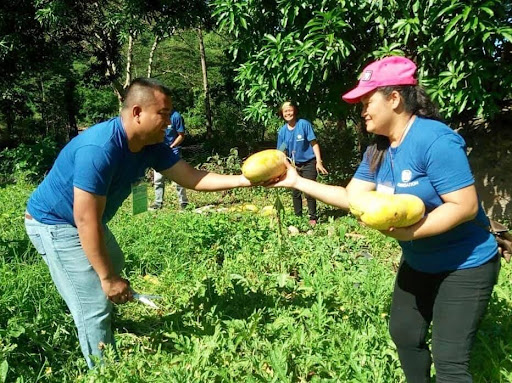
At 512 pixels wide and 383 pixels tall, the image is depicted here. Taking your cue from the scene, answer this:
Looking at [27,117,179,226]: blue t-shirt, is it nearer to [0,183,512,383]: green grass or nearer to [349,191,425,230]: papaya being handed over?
[0,183,512,383]: green grass

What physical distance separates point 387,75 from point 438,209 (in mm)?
592

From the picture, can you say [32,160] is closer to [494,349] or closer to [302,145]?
[302,145]

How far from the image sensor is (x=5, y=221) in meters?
5.58

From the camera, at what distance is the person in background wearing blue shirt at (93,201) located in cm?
240

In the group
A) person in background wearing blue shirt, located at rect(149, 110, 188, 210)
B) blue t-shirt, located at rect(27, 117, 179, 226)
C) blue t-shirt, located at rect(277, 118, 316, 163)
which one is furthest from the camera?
person in background wearing blue shirt, located at rect(149, 110, 188, 210)

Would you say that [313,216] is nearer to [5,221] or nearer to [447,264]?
[5,221]

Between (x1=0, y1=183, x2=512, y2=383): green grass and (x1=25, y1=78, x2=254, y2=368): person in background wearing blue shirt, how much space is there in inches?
12.4

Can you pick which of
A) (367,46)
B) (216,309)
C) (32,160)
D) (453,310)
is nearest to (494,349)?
(453,310)

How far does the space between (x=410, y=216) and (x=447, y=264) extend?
32 centimetres

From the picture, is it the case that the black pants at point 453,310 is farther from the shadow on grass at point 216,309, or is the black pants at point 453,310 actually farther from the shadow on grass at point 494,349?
the shadow on grass at point 216,309

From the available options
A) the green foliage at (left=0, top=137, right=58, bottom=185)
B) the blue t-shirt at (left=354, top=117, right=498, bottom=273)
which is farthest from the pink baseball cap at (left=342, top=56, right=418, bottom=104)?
the green foliage at (left=0, top=137, right=58, bottom=185)

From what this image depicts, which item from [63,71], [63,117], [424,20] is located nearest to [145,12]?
[63,71]

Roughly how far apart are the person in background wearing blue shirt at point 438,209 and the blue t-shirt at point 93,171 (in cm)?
121

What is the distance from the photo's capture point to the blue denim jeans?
2.64 metres
